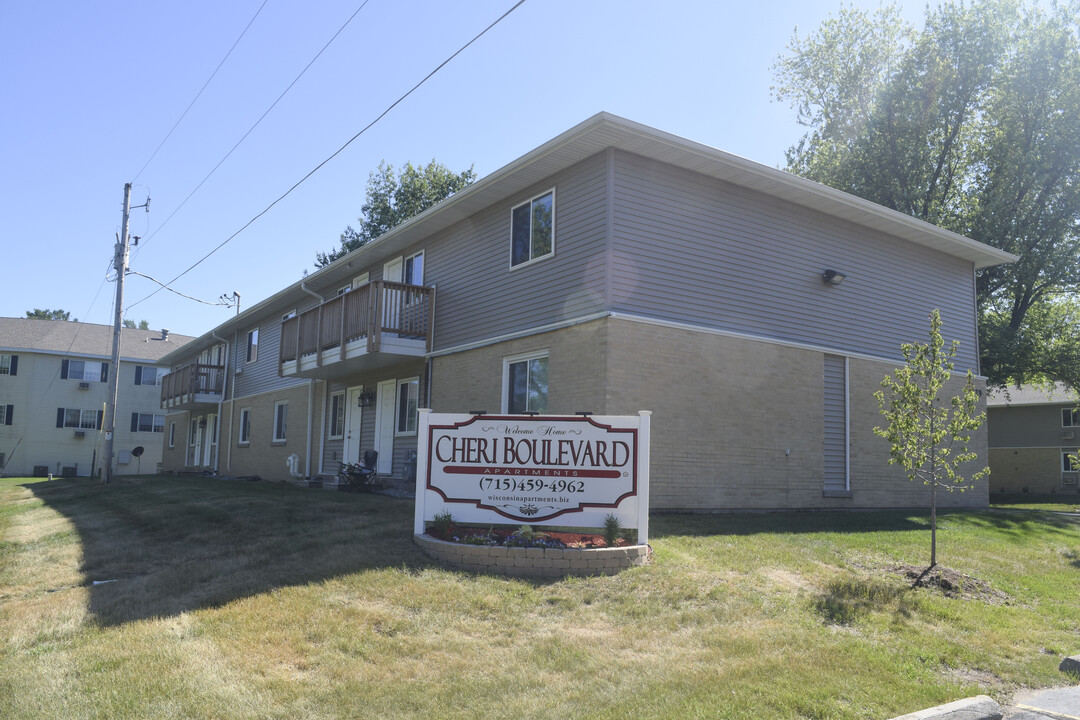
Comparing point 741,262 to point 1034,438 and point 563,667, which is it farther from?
point 1034,438

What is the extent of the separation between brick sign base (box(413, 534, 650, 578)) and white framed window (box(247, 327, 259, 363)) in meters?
21.2

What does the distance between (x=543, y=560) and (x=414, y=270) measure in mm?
11430

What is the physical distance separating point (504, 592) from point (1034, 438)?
36588 millimetres

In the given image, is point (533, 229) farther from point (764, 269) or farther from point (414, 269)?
point (414, 269)

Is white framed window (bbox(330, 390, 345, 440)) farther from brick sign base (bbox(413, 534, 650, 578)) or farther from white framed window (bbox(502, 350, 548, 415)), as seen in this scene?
brick sign base (bbox(413, 534, 650, 578))

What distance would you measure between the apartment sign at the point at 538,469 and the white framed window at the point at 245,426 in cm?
2003

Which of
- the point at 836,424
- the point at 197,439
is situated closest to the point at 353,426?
the point at 836,424

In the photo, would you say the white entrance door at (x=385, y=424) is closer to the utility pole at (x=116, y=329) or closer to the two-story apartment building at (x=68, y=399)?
the utility pole at (x=116, y=329)

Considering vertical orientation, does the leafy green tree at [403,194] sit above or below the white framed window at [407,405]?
above

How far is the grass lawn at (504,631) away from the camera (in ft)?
16.6

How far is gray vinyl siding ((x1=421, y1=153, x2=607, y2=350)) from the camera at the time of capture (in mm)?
12484

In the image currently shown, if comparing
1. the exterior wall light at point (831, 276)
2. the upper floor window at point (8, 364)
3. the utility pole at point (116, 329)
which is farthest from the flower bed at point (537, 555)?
the upper floor window at point (8, 364)

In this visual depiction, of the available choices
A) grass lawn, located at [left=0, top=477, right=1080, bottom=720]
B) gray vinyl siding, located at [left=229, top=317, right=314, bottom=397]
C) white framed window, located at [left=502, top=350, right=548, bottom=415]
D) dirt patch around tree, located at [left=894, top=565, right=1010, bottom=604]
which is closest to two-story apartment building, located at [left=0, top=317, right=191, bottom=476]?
gray vinyl siding, located at [left=229, top=317, right=314, bottom=397]

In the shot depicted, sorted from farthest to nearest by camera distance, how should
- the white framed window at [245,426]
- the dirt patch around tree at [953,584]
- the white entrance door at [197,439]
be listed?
the white entrance door at [197,439]
the white framed window at [245,426]
the dirt patch around tree at [953,584]
